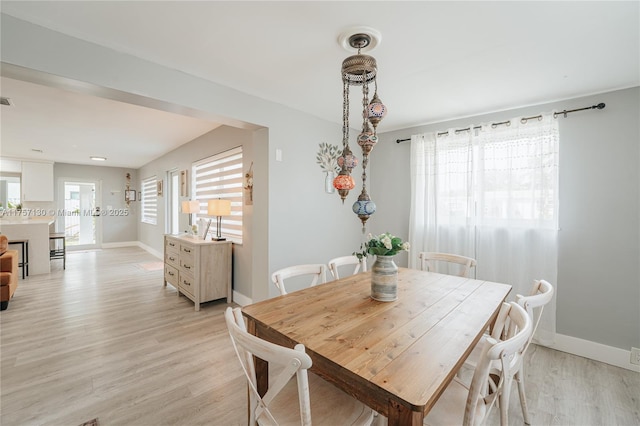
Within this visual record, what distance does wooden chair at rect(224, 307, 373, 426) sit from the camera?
0.89 meters

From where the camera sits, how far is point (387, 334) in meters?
1.24

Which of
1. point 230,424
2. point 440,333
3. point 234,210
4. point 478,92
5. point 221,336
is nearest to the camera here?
point 440,333

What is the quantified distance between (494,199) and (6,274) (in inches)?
233

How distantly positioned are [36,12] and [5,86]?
1913 mm

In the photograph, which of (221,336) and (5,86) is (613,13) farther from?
(5,86)

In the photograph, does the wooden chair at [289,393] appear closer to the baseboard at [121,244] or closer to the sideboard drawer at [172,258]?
the sideboard drawer at [172,258]

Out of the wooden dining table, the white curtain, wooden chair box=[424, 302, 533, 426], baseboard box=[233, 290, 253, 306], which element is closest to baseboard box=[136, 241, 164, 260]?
baseboard box=[233, 290, 253, 306]

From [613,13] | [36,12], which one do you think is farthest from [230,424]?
[613,13]

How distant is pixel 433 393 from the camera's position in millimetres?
838

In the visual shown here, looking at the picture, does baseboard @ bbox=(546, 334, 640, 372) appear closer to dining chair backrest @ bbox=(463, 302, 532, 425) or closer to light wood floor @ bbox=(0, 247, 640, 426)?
light wood floor @ bbox=(0, 247, 640, 426)

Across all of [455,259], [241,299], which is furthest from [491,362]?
[241,299]

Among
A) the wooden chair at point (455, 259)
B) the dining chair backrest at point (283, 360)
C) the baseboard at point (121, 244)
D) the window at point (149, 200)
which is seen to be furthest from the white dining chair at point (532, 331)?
the baseboard at point (121, 244)

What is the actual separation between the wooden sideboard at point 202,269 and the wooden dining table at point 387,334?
212cm

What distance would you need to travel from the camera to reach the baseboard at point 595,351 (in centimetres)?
232
